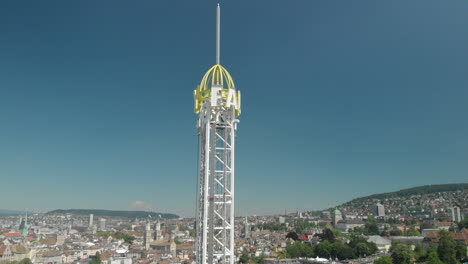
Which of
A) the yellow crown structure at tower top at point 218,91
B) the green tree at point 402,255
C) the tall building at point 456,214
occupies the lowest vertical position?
the green tree at point 402,255

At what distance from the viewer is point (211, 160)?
11.5m

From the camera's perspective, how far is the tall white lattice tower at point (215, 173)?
11.3 metres

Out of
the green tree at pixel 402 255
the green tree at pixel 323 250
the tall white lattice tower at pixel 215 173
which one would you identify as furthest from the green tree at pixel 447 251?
the tall white lattice tower at pixel 215 173

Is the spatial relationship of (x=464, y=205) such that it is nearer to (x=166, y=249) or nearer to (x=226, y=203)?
(x=166, y=249)

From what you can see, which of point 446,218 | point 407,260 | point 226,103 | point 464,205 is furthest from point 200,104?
point 464,205

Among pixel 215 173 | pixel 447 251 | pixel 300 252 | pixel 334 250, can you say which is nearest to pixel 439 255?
pixel 447 251

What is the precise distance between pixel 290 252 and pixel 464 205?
110864 millimetres

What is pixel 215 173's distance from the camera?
1145 centimetres

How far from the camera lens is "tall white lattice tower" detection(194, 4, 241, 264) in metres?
11.3

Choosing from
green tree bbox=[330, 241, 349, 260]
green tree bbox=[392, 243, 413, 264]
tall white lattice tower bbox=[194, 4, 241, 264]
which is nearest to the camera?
tall white lattice tower bbox=[194, 4, 241, 264]

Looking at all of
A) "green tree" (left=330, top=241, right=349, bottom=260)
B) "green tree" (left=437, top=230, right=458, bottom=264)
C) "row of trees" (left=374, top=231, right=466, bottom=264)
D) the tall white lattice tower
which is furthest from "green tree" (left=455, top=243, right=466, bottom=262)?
the tall white lattice tower

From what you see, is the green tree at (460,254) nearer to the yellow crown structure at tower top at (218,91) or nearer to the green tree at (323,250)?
the green tree at (323,250)

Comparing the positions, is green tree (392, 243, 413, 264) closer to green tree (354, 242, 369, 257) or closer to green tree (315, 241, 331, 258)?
green tree (315, 241, 331, 258)

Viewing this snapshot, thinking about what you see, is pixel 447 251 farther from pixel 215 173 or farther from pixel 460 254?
pixel 215 173
